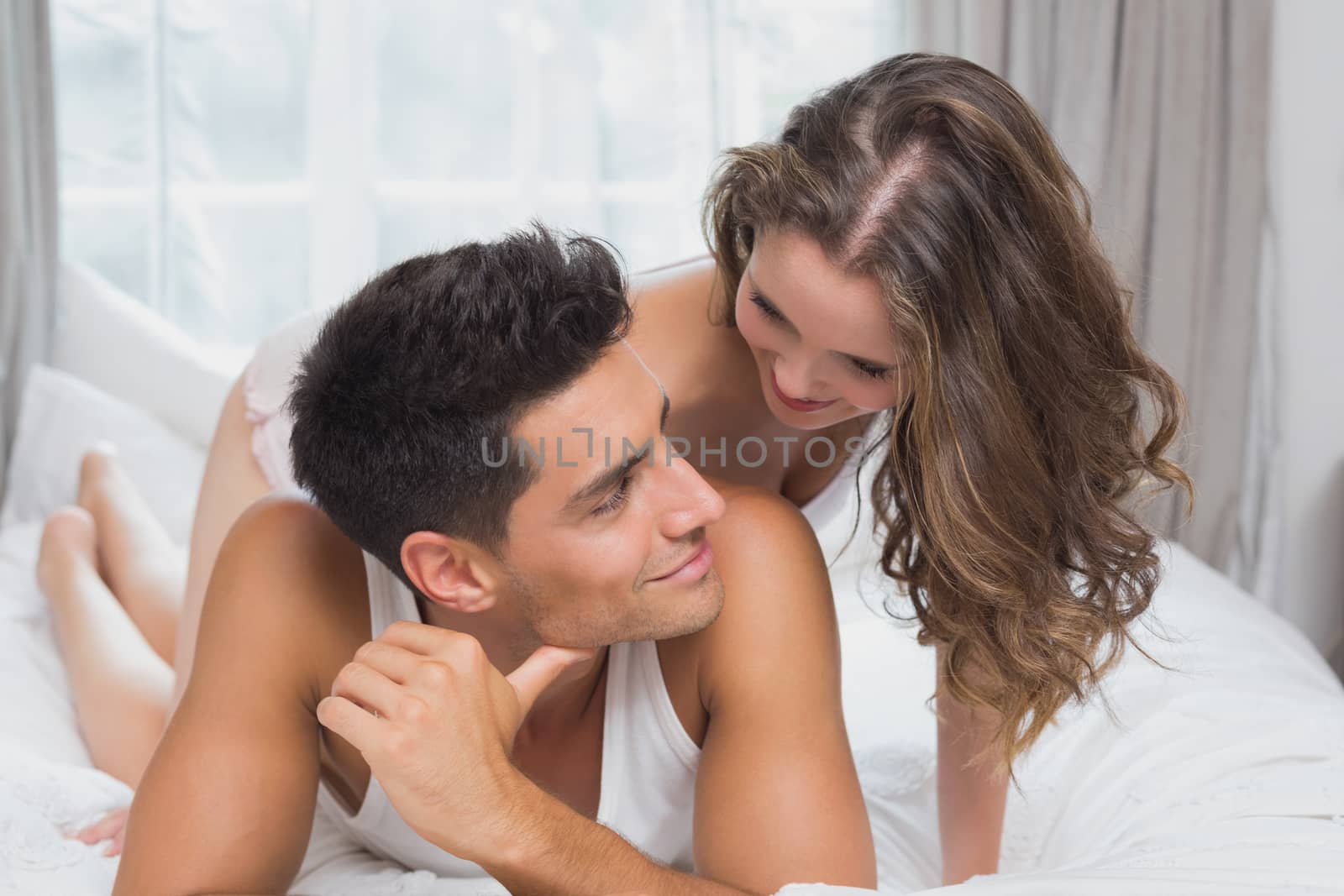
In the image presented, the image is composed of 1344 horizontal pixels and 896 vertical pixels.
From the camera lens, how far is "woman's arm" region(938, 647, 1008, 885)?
5.40 ft

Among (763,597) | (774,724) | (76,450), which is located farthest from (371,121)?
(774,724)

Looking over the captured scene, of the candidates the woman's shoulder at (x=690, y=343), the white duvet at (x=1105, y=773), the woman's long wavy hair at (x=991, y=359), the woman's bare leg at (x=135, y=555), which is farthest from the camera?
the woman's bare leg at (x=135, y=555)

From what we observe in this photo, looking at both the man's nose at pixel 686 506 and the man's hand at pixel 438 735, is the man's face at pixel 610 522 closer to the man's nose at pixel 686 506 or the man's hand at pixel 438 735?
the man's nose at pixel 686 506

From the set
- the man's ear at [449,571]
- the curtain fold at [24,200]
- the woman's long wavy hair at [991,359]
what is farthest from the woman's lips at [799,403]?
the curtain fold at [24,200]

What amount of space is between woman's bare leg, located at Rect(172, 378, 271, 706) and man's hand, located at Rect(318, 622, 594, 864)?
0.87 meters

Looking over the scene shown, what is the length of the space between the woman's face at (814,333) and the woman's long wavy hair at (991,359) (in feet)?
0.09

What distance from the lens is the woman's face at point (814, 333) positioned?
1.40 m

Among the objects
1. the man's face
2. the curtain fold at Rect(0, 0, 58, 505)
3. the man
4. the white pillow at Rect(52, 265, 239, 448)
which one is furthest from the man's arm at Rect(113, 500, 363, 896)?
the curtain fold at Rect(0, 0, 58, 505)

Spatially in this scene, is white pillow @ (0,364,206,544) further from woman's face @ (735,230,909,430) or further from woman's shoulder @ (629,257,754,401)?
woman's face @ (735,230,909,430)

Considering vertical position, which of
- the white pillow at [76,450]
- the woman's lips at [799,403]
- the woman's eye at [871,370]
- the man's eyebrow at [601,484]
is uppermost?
the woman's eye at [871,370]

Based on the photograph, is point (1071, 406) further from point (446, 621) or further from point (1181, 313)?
point (1181, 313)

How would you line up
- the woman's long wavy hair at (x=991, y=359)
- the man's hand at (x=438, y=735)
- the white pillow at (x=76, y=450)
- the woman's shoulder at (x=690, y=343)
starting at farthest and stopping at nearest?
1. the white pillow at (x=76, y=450)
2. the woman's shoulder at (x=690, y=343)
3. the woman's long wavy hair at (x=991, y=359)
4. the man's hand at (x=438, y=735)

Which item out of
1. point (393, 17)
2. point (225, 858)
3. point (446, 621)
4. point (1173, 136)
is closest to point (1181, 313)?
point (1173, 136)

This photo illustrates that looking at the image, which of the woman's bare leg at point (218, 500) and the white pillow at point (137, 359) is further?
the white pillow at point (137, 359)
